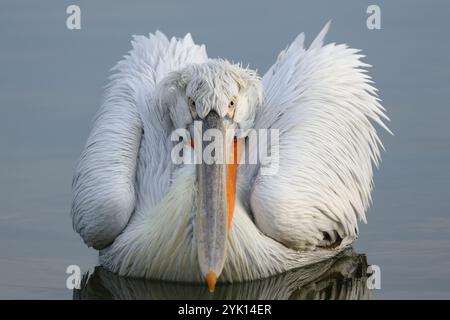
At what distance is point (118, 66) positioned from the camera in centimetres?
1199

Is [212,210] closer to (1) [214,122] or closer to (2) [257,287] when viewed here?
(1) [214,122]

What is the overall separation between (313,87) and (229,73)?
1.47m

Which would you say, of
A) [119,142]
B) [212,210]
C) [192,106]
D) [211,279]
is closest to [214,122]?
[192,106]

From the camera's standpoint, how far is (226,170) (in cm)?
976

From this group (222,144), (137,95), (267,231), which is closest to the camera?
(222,144)

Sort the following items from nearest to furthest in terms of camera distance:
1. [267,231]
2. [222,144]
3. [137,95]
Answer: [222,144] < [267,231] < [137,95]

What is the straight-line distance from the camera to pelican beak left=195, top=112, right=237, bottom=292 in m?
9.39

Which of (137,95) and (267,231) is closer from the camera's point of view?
(267,231)

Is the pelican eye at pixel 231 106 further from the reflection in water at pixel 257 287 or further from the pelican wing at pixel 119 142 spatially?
the reflection in water at pixel 257 287

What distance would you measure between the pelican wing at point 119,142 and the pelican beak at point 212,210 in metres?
0.95

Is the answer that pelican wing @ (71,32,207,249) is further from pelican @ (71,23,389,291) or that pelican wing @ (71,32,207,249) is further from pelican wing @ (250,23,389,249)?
pelican wing @ (250,23,389,249)

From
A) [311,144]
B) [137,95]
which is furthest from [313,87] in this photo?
[137,95]

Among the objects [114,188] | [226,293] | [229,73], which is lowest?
[226,293]

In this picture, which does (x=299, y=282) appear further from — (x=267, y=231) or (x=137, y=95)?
(x=137, y=95)
